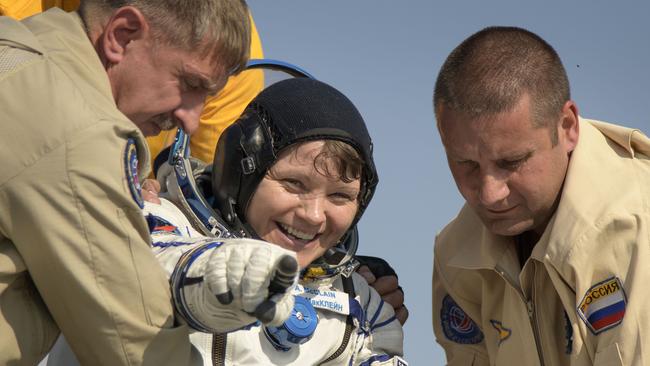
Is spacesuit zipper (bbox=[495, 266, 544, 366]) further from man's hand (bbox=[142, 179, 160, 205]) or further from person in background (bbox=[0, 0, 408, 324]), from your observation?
man's hand (bbox=[142, 179, 160, 205])

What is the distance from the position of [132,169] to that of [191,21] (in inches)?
31.5

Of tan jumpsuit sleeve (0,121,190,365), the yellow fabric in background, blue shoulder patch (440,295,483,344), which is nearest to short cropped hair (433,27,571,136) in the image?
blue shoulder patch (440,295,483,344)

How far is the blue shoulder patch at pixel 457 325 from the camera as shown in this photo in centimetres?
570

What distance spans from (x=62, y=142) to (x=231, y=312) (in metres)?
0.74

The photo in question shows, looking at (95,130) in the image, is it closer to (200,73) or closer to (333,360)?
(200,73)

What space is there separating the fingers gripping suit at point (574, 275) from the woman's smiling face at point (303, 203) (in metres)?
0.84

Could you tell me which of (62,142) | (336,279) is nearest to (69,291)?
(62,142)

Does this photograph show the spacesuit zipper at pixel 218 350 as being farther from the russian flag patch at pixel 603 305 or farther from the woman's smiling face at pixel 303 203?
the russian flag patch at pixel 603 305

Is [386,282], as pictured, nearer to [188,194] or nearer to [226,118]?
[188,194]

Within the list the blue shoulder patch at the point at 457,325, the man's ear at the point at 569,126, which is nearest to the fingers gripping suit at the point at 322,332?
the blue shoulder patch at the point at 457,325

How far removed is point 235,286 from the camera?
314 centimetres

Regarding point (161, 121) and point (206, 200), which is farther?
point (206, 200)

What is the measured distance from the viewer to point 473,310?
18.3 feet

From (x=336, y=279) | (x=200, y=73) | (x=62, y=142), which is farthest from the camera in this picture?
(x=336, y=279)
